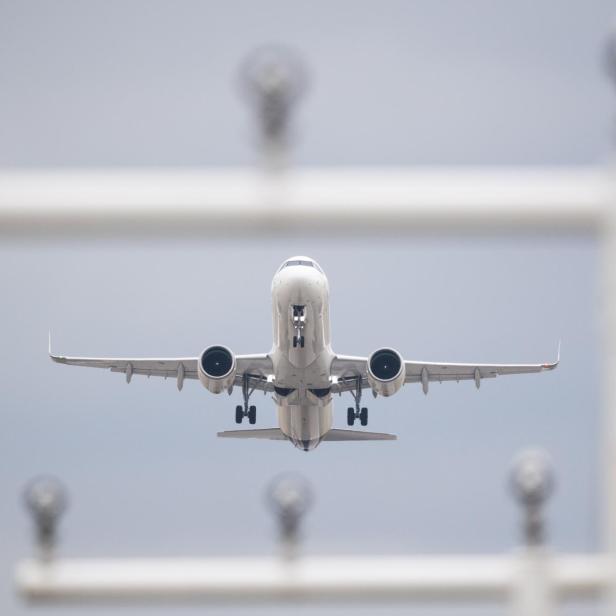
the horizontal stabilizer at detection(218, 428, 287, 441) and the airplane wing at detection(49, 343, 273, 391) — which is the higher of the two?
the airplane wing at detection(49, 343, 273, 391)

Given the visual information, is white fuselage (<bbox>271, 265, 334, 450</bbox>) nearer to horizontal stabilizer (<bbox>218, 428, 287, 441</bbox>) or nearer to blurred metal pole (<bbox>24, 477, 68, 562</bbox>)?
horizontal stabilizer (<bbox>218, 428, 287, 441</bbox>)

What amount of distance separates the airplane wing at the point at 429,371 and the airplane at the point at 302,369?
28mm

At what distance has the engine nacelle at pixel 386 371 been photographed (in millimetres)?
27359

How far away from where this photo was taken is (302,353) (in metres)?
27.5

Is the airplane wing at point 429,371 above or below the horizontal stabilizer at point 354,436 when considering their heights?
above

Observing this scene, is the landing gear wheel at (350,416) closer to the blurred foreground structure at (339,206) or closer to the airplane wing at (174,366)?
the airplane wing at (174,366)

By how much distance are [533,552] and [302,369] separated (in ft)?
80.7

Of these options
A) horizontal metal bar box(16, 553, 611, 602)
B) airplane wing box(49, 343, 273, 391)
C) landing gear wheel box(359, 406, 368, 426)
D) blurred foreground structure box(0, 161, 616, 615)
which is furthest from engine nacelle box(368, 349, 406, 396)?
blurred foreground structure box(0, 161, 616, 615)

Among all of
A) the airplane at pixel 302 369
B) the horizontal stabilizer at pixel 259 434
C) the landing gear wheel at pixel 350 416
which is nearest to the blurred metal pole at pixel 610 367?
the airplane at pixel 302 369

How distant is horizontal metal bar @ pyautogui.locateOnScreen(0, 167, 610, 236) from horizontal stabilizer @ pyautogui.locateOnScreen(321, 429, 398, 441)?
28.4 meters

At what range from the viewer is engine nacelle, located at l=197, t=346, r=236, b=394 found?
2695 centimetres

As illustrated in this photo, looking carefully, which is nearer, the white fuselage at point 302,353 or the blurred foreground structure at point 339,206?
the blurred foreground structure at point 339,206

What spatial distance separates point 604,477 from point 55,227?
6.26 ft

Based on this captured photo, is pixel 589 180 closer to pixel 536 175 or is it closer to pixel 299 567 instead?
pixel 536 175
